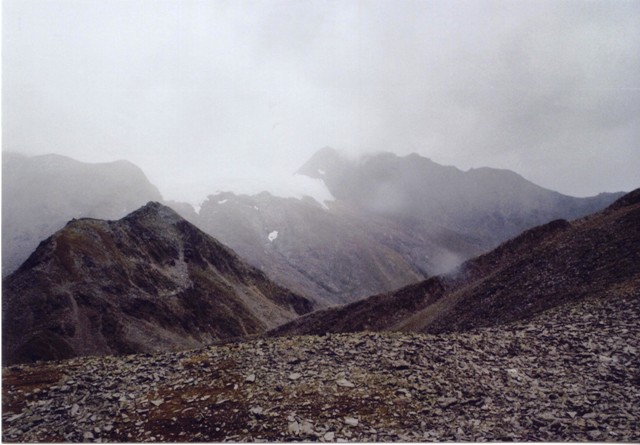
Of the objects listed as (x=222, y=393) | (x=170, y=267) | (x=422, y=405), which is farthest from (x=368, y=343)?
(x=170, y=267)

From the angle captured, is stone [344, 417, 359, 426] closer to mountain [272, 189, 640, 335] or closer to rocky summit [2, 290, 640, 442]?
rocky summit [2, 290, 640, 442]

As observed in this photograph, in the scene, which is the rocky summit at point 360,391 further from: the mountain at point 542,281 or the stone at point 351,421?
the mountain at point 542,281

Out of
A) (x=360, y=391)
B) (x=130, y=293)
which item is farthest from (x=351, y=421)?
(x=130, y=293)

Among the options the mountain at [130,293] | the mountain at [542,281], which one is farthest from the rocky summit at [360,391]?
the mountain at [130,293]

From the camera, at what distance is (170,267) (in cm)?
11731

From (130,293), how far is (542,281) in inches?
3355

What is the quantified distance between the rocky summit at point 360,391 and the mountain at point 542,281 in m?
9.15

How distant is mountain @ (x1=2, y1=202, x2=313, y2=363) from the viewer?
2943 inches

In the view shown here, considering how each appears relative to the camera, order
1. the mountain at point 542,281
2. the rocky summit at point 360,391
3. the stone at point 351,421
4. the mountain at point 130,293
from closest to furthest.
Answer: the rocky summit at point 360,391 < the stone at point 351,421 < the mountain at point 542,281 < the mountain at point 130,293

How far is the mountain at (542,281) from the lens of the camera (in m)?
30.8

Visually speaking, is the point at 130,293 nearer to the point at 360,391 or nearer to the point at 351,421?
the point at 360,391

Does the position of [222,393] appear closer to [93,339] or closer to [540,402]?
[540,402]

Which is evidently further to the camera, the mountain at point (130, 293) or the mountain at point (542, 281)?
the mountain at point (130, 293)

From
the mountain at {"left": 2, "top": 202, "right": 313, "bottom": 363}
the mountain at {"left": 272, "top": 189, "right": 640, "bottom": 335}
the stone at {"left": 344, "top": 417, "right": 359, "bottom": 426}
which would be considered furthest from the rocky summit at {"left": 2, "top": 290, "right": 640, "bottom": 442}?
the mountain at {"left": 2, "top": 202, "right": 313, "bottom": 363}
